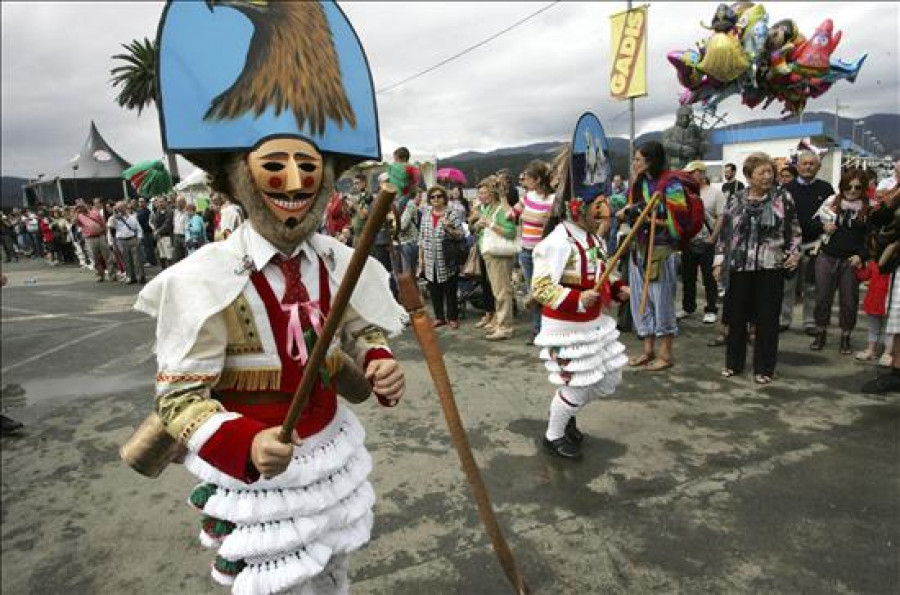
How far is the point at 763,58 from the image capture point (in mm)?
8555

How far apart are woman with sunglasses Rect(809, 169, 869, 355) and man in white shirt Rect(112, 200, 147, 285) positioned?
11336 mm

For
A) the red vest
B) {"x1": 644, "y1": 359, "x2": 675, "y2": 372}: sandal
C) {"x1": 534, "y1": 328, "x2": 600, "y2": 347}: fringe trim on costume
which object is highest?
the red vest

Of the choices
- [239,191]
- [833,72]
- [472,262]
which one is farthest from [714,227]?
[239,191]

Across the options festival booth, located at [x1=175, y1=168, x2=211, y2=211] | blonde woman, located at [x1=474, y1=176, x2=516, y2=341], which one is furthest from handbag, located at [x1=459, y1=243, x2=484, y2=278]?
festival booth, located at [x1=175, y1=168, x2=211, y2=211]

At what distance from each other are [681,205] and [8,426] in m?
5.56

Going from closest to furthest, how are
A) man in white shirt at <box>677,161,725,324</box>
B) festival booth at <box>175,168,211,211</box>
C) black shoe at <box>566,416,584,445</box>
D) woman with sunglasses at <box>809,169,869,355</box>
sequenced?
black shoe at <box>566,416,584,445</box> < woman with sunglasses at <box>809,169,869,355</box> < man in white shirt at <box>677,161,725,324</box> < festival booth at <box>175,168,211,211</box>

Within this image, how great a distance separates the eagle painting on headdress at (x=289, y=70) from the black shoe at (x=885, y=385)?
4.59 meters

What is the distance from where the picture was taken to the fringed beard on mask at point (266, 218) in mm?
1532

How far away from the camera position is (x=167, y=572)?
2617 millimetres

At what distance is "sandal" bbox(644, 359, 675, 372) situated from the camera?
16.6 ft

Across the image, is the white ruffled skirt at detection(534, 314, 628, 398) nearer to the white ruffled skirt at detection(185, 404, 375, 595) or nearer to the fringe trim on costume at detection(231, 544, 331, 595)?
the white ruffled skirt at detection(185, 404, 375, 595)

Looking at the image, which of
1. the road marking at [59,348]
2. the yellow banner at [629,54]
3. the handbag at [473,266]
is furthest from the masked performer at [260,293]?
the yellow banner at [629,54]

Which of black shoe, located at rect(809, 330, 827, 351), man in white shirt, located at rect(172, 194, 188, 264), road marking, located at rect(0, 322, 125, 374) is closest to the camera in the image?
black shoe, located at rect(809, 330, 827, 351)

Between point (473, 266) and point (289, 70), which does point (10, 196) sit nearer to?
point (473, 266)
